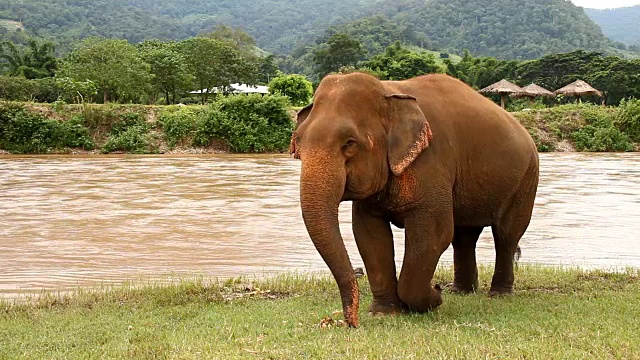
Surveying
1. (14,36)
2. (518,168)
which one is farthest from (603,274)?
(14,36)

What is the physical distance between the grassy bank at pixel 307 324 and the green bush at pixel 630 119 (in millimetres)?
42106

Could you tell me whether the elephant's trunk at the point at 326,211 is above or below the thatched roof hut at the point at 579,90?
above

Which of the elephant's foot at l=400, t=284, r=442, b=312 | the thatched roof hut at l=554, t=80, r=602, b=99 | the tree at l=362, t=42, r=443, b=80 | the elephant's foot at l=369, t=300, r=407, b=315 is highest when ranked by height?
the elephant's foot at l=400, t=284, r=442, b=312

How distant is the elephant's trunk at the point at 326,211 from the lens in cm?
626

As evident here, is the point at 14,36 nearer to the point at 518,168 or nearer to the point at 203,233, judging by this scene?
the point at 203,233

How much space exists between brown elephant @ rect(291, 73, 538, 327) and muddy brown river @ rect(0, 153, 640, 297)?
4.13m

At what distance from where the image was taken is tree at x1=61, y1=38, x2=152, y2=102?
53594 millimetres

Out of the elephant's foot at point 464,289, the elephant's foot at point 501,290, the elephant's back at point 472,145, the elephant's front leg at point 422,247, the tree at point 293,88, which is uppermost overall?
the elephant's back at point 472,145

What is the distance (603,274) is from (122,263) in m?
7.23

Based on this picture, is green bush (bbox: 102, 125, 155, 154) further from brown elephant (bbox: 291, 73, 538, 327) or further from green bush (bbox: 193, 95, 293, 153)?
brown elephant (bbox: 291, 73, 538, 327)

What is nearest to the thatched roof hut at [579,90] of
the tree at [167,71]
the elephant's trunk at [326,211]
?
the tree at [167,71]

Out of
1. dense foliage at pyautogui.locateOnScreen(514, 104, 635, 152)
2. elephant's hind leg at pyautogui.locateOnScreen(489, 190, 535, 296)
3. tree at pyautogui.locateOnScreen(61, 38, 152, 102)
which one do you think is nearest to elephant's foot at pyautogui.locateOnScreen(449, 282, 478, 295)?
elephant's hind leg at pyautogui.locateOnScreen(489, 190, 535, 296)

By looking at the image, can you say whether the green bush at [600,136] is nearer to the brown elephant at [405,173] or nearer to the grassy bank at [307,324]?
the grassy bank at [307,324]

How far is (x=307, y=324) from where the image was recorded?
22.7 ft
